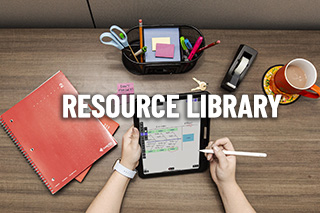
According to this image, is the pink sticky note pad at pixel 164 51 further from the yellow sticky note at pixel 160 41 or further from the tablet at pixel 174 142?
the tablet at pixel 174 142

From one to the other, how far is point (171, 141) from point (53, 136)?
415 millimetres

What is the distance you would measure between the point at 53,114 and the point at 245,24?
0.80 m

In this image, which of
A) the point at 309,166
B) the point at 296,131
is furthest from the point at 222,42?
the point at 309,166

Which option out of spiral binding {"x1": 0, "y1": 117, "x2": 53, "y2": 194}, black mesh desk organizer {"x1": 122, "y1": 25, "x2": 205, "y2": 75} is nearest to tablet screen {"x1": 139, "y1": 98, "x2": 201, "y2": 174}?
black mesh desk organizer {"x1": 122, "y1": 25, "x2": 205, "y2": 75}

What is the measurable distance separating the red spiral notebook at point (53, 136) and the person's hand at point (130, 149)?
58 millimetres

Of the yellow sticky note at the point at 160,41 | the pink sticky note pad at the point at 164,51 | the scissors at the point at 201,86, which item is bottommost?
the scissors at the point at 201,86

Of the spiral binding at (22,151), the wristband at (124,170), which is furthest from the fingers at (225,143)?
the spiral binding at (22,151)

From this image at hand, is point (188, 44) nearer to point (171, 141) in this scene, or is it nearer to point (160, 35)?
point (160, 35)

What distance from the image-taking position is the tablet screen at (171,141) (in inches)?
32.8

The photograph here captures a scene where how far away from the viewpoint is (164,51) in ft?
2.78

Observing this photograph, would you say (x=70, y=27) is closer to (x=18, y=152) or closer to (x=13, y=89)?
(x=13, y=89)

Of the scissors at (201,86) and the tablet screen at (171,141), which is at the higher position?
the scissors at (201,86)

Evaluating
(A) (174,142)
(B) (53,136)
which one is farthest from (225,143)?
(B) (53,136)

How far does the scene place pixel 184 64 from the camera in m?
0.85
